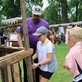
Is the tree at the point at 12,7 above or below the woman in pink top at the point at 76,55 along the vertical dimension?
above

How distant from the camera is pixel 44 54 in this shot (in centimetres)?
418

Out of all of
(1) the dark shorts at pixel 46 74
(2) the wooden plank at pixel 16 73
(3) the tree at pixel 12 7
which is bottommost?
(1) the dark shorts at pixel 46 74

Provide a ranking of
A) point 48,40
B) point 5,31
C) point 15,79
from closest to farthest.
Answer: point 15,79 < point 48,40 < point 5,31

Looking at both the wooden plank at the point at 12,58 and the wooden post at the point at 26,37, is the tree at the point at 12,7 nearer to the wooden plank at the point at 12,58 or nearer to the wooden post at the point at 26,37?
the wooden post at the point at 26,37

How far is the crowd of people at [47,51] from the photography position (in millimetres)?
3531

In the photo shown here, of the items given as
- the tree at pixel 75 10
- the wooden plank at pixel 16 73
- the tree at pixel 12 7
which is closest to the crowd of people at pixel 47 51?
the wooden plank at pixel 16 73

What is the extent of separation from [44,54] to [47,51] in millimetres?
87

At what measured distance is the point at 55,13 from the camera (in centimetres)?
4719

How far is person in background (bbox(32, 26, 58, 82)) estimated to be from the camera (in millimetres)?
4109

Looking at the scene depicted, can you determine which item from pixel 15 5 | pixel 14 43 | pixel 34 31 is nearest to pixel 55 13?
pixel 15 5

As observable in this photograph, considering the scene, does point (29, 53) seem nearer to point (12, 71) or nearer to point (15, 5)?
point (12, 71)

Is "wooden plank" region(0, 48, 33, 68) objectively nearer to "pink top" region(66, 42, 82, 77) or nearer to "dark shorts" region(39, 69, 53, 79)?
"pink top" region(66, 42, 82, 77)

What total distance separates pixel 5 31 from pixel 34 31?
21205 mm

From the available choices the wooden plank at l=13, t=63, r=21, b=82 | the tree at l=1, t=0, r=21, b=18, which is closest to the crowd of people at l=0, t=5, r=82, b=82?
the wooden plank at l=13, t=63, r=21, b=82
